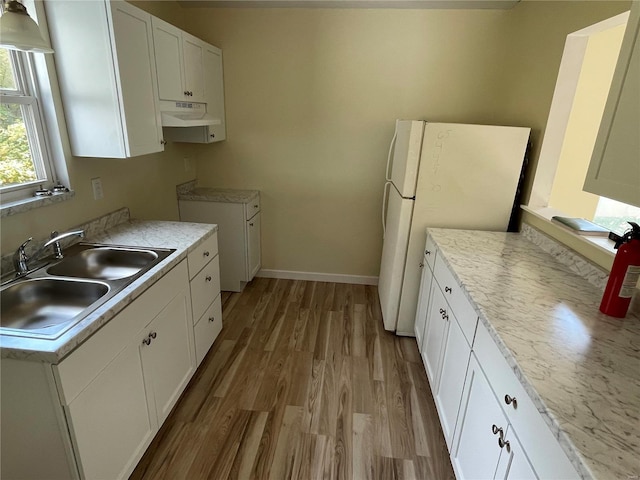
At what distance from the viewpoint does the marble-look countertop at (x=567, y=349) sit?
82 centimetres

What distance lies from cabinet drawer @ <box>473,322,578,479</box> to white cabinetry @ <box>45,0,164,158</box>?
1.98m

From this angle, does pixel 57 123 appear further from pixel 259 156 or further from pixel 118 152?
pixel 259 156

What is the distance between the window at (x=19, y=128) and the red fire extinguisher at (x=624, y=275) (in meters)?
2.56

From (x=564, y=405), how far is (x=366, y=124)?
2.73 meters

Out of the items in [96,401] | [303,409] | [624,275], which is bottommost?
[303,409]

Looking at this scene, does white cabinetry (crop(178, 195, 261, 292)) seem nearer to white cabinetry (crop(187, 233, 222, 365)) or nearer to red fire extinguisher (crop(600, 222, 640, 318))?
white cabinetry (crop(187, 233, 222, 365))

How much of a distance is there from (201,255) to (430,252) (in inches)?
57.2

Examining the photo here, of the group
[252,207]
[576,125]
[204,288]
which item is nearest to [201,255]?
[204,288]

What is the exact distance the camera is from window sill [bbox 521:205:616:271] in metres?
1.63

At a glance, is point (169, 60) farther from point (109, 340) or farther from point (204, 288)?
point (109, 340)

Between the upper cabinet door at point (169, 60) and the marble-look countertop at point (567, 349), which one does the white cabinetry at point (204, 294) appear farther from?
the marble-look countertop at point (567, 349)

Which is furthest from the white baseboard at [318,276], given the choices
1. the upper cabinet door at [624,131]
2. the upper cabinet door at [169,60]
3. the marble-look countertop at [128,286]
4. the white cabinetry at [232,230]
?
the upper cabinet door at [624,131]

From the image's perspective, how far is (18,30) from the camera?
1313mm

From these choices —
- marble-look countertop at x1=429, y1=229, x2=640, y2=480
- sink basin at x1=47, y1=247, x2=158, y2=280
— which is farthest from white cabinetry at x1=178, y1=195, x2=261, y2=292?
marble-look countertop at x1=429, y1=229, x2=640, y2=480
